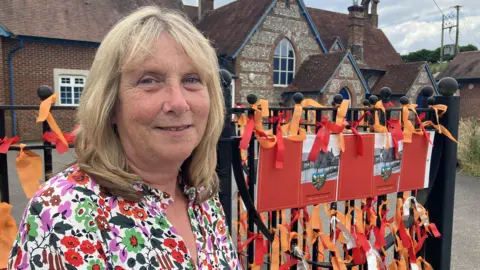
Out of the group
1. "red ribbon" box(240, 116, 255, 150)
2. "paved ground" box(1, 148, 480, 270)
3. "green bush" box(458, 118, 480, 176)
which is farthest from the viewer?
"green bush" box(458, 118, 480, 176)

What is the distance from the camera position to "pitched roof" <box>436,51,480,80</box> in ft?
83.4

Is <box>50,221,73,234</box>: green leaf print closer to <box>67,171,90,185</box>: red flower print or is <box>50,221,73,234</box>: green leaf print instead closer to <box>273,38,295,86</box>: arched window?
<box>67,171,90,185</box>: red flower print

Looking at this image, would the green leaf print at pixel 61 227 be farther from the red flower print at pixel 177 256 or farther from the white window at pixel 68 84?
the white window at pixel 68 84

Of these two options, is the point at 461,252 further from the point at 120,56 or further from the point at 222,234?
the point at 120,56

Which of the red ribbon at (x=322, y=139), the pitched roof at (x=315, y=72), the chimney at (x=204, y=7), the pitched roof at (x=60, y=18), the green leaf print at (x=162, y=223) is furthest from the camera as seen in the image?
the chimney at (x=204, y=7)

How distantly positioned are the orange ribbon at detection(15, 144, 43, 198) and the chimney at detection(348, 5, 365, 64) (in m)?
22.3

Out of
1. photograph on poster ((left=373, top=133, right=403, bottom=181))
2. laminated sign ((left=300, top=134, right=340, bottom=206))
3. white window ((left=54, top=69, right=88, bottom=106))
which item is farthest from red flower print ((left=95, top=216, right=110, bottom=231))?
white window ((left=54, top=69, right=88, bottom=106))

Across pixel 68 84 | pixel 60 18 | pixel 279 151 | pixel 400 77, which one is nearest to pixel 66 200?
pixel 279 151

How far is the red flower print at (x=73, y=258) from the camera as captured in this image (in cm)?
98

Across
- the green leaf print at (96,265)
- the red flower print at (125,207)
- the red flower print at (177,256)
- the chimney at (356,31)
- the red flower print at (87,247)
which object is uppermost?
the chimney at (356,31)

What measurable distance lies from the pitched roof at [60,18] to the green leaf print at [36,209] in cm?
1394

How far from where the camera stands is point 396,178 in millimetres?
2414

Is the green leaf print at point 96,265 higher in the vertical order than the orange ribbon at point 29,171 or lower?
lower

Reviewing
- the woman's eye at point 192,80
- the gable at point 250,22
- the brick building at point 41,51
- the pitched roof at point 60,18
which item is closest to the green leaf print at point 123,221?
the woman's eye at point 192,80
